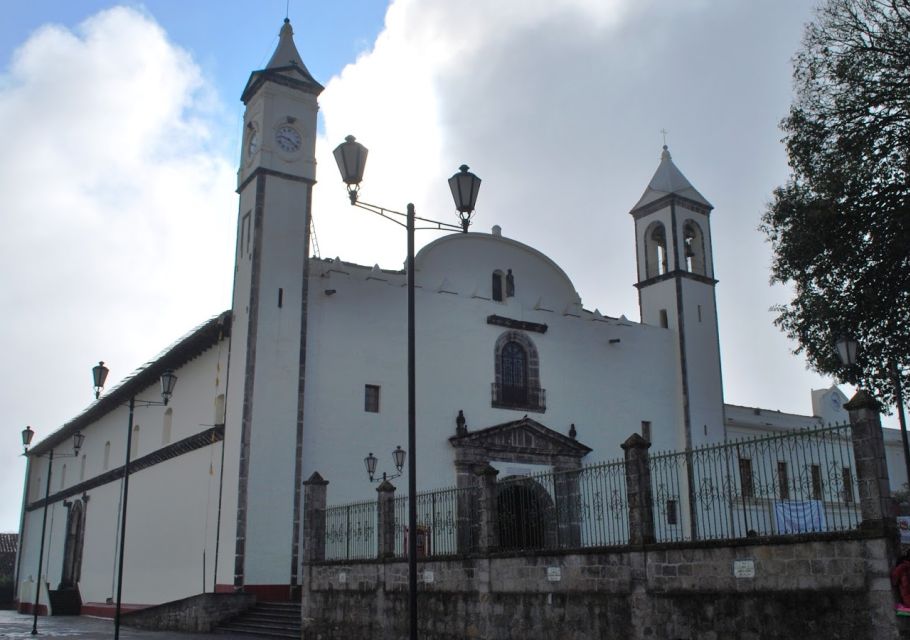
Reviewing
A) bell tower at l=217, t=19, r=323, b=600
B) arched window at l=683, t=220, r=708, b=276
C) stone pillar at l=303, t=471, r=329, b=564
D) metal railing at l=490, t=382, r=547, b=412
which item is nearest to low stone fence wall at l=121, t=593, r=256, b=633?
bell tower at l=217, t=19, r=323, b=600

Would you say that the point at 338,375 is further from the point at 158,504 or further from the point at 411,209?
the point at 411,209

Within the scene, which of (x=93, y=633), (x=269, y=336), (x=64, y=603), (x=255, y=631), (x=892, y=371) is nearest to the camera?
(x=892, y=371)

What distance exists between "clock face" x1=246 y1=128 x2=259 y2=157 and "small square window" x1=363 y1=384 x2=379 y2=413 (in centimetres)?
687

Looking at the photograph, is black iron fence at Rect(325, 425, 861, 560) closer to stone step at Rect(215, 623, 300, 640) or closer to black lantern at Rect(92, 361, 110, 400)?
stone step at Rect(215, 623, 300, 640)

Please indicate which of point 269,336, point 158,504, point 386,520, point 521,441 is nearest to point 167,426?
point 158,504

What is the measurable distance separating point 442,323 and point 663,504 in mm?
13020

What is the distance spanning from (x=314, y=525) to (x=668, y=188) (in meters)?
18.6

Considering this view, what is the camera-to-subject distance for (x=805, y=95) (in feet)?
55.7

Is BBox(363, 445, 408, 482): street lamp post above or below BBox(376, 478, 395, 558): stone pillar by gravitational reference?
above

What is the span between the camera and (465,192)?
36.5 ft

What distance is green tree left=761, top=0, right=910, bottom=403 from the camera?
15758 mm

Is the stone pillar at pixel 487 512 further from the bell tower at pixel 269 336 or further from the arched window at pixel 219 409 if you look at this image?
the arched window at pixel 219 409

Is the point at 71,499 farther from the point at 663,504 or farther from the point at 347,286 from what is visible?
the point at 663,504

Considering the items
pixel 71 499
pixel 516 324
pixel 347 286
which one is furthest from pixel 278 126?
pixel 71 499
